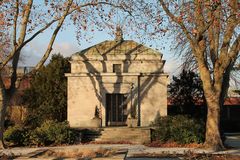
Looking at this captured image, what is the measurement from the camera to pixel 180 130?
22.9 meters

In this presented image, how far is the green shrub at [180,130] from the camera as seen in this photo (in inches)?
885

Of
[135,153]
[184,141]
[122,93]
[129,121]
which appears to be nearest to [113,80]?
[122,93]

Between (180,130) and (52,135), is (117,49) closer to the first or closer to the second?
(52,135)

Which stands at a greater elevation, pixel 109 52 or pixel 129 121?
pixel 109 52

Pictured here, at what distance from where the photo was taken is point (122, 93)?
29062 mm

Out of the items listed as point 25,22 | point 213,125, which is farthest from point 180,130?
point 25,22

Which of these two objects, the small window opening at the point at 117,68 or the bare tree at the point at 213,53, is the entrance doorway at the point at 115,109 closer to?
the small window opening at the point at 117,68

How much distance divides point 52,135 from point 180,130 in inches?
295

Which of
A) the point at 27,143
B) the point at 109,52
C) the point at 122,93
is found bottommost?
the point at 27,143

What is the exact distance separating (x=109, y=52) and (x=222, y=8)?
14.1 metres

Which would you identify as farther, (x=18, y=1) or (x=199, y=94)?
(x=199, y=94)

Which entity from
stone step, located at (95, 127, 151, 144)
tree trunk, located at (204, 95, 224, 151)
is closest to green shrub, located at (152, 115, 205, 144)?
stone step, located at (95, 127, 151, 144)

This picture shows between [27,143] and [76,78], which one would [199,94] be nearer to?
[76,78]

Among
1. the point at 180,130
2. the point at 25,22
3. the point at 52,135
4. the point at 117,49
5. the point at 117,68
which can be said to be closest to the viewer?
the point at 25,22
